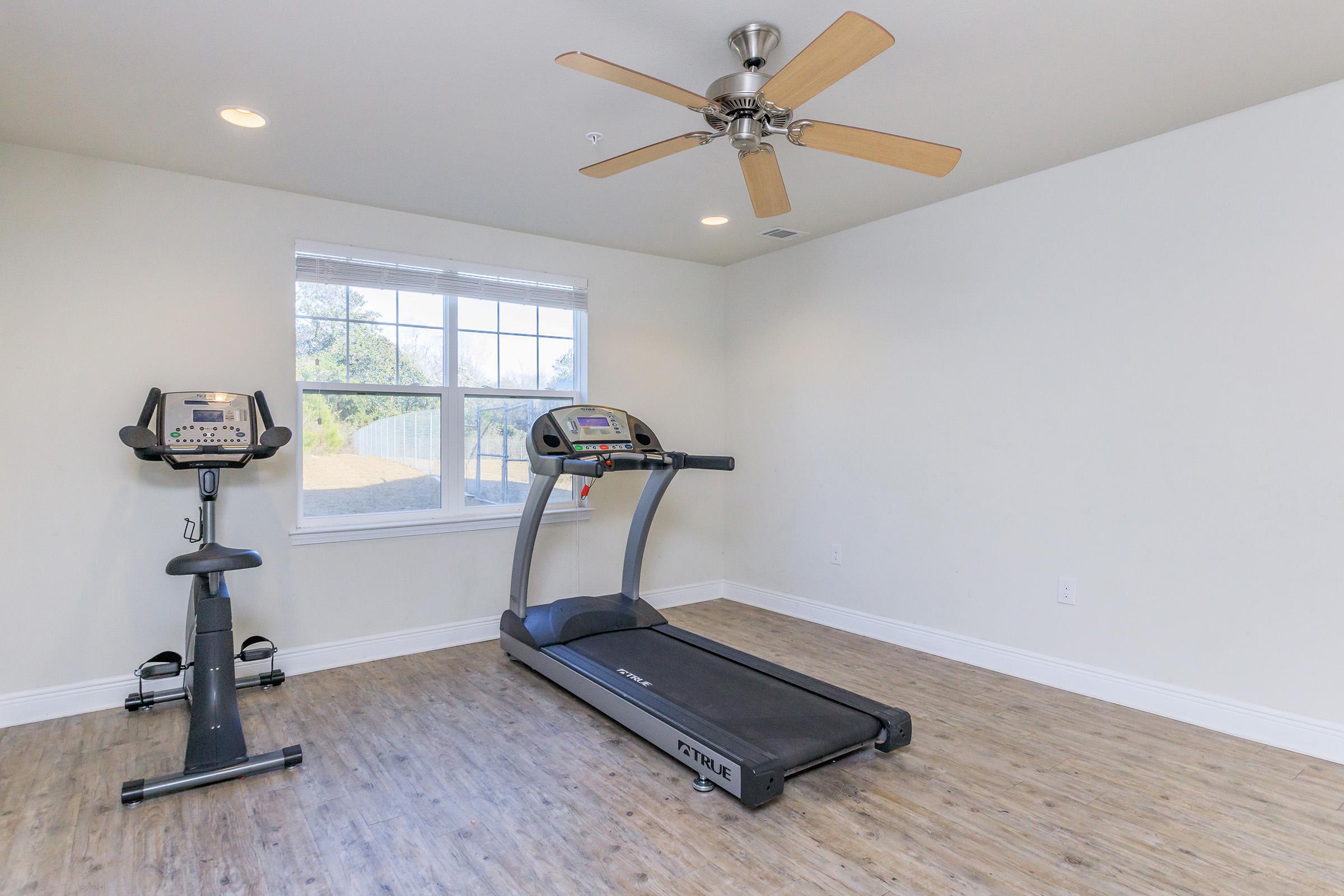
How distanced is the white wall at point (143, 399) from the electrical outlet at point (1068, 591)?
2.97 metres

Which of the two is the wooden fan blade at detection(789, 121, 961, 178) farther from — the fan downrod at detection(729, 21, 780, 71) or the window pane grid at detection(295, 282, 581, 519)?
the window pane grid at detection(295, 282, 581, 519)

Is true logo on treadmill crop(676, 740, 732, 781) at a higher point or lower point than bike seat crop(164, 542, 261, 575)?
lower

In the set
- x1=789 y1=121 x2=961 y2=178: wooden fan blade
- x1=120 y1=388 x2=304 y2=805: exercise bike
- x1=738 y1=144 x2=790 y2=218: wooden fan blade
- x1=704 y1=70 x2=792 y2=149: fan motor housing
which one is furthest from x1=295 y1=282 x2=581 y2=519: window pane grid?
x1=789 y1=121 x2=961 y2=178: wooden fan blade

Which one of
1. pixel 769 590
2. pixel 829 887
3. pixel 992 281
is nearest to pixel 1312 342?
pixel 992 281

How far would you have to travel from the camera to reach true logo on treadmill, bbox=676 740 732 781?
2291 millimetres

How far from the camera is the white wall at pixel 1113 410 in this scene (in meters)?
2.66

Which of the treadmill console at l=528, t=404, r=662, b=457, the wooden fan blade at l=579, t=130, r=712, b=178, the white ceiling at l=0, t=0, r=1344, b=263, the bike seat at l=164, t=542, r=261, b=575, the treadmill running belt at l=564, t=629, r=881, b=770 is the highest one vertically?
the white ceiling at l=0, t=0, r=1344, b=263

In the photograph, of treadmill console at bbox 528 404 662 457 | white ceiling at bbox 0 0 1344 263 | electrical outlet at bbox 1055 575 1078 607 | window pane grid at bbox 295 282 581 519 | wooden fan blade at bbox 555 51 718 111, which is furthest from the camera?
window pane grid at bbox 295 282 581 519

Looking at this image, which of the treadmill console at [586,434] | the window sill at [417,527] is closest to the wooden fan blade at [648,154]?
the treadmill console at [586,434]

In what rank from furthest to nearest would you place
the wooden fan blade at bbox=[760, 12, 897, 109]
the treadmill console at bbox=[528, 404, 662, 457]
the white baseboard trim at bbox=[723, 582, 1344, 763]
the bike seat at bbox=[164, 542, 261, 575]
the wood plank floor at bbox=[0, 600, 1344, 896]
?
the treadmill console at bbox=[528, 404, 662, 457] < the white baseboard trim at bbox=[723, 582, 1344, 763] < the bike seat at bbox=[164, 542, 261, 575] < the wood plank floor at bbox=[0, 600, 1344, 896] < the wooden fan blade at bbox=[760, 12, 897, 109]

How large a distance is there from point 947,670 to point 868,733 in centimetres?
124

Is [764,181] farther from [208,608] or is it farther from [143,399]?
[143,399]

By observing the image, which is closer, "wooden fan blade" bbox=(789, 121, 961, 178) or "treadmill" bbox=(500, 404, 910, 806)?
"wooden fan blade" bbox=(789, 121, 961, 178)

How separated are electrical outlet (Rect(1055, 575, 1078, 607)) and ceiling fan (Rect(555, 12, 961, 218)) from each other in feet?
6.78
